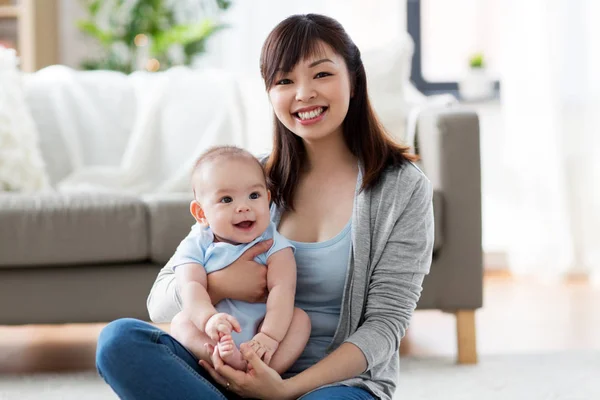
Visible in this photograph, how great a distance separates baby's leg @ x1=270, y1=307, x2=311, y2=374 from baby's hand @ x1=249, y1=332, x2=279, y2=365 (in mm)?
23

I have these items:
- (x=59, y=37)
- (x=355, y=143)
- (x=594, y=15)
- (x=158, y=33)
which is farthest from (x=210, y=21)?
(x=355, y=143)

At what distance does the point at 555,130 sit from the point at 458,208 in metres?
1.69

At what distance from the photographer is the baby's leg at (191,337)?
130 centimetres

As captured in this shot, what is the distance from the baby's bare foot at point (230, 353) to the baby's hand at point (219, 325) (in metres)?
0.01

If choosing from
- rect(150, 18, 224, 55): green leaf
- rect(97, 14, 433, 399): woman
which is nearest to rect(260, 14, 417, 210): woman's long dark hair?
rect(97, 14, 433, 399): woman

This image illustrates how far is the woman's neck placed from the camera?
5.04 ft

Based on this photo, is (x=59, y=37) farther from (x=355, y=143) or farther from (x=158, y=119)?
(x=355, y=143)

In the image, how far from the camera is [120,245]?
7.52 ft

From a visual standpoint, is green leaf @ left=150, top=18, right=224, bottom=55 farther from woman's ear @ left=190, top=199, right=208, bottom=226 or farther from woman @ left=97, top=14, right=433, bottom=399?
woman's ear @ left=190, top=199, right=208, bottom=226

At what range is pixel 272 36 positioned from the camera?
4.68 feet

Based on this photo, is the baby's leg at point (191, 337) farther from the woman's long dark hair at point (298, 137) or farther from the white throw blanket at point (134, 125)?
the white throw blanket at point (134, 125)

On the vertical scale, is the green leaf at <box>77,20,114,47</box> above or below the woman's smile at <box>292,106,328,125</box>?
above

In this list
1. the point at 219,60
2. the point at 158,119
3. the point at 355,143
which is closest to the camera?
the point at 355,143

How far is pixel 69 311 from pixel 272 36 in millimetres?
1196
